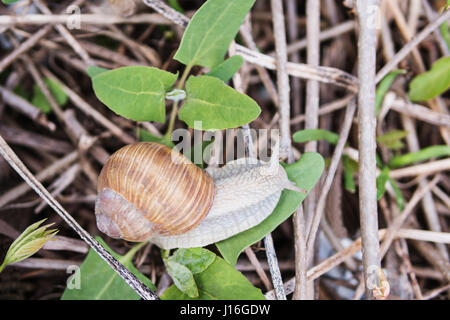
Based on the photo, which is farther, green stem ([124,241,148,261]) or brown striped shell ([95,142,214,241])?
green stem ([124,241,148,261])

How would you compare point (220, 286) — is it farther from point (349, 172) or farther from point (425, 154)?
point (425, 154)

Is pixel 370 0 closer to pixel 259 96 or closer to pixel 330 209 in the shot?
pixel 259 96

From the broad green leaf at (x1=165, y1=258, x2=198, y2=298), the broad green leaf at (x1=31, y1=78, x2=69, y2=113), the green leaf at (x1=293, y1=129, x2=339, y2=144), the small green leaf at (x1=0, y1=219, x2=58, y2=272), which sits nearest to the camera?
the small green leaf at (x1=0, y1=219, x2=58, y2=272)

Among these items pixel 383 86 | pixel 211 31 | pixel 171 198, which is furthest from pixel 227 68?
pixel 383 86

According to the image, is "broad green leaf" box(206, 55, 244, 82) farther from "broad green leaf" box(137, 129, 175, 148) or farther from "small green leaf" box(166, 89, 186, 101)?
"broad green leaf" box(137, 129, 175, 148)

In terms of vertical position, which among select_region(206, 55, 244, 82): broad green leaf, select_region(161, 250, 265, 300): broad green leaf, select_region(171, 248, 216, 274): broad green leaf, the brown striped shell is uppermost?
select_region(206, 55, 244, 82): broad green leaf

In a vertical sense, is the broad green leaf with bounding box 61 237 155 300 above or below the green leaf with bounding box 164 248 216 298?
below

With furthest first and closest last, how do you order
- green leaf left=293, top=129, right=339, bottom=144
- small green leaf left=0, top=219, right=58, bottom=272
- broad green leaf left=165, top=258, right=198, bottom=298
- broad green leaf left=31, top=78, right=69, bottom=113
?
1. broad green leaf left=31, top=78, right=69, bottom=113
2. green leaf left=293, top=129, right=339, bottom=144
3. broad green leaf left=165, top=258, right=198, bottom=298
4. small green leaf left=0, top=219, right=58, bottom=272

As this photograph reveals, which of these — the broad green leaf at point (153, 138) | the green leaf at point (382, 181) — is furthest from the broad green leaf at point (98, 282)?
the green leaf at point (382, 181)

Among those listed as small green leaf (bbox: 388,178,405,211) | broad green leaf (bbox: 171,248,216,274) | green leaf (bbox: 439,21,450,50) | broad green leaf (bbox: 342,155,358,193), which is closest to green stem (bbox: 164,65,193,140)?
broad green leaf (bbox: 171,248,216,274)
